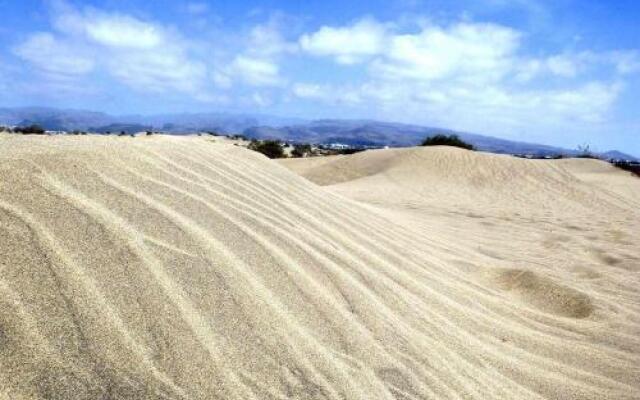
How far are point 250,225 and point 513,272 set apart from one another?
251 cm

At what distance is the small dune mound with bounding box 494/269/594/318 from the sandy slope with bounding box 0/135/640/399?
18mm

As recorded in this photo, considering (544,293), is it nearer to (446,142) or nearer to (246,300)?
(246,300)

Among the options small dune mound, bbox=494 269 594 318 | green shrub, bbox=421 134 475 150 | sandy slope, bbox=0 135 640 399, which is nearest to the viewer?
sandy slope, bbox=0 135 640 399

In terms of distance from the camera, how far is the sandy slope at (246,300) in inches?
69.8

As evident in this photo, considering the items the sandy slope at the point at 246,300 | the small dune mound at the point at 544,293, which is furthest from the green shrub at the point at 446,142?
the small dune mound at the point at 544,293

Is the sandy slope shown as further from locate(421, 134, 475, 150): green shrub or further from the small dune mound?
locate(421, 134, 475, 150): green shrub

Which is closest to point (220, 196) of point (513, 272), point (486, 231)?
point (513, 272)

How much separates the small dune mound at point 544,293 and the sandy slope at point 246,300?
2 centimetres

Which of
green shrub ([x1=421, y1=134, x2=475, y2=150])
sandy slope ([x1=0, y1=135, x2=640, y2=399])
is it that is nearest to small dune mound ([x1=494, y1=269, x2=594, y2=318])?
sandy slope ([x1=0, y1=135, x2=640, y2=399])

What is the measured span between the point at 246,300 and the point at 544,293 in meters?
2.56

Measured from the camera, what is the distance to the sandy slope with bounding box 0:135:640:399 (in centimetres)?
177

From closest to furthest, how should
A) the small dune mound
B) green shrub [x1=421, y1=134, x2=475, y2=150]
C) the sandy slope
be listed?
the sandy slope
the small dune mound
green shrub [x1=421, y1=134, x2=475, y2=150]

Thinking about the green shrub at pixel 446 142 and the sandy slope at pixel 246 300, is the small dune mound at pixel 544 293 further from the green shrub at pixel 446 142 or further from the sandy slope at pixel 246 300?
the green shrub at pixel 446 142

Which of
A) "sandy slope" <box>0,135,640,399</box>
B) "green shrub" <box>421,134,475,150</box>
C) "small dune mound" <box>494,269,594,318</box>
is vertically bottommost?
"small dune mound" <box>494,269,594,318</box>
